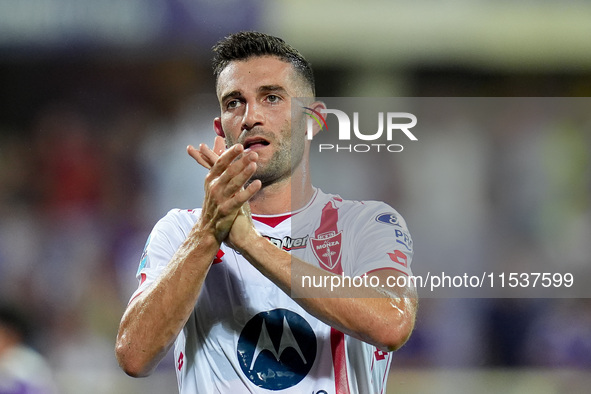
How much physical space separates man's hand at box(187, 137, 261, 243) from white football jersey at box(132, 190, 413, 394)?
1.05 ft

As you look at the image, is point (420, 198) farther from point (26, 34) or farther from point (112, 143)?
point (26, 34)

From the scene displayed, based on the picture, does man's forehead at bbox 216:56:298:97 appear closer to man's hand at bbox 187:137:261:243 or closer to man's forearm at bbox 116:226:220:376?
man's hand at bbox 187:137:261:243

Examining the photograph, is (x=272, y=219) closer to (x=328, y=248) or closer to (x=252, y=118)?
(x=328, y=248)

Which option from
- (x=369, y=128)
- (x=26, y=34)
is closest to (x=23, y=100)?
(x=26, y=34)

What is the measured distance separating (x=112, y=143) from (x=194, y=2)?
1285 millimetres

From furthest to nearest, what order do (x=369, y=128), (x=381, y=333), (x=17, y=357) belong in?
1. (x=17, y=357)
2. (x=369, y=128)
3. (x=381, y=333)

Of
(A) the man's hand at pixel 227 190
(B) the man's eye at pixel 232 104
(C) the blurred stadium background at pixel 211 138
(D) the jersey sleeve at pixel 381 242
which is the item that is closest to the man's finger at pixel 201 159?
(A) the man's hand at pixel 227 190

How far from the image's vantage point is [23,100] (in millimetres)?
4805

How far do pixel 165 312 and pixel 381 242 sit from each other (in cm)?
76

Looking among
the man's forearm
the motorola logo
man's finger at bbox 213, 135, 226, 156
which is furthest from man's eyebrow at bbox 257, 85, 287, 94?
the motorola logo

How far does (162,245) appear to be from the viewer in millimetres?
2096

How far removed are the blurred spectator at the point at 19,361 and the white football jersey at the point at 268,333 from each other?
8.03 ft

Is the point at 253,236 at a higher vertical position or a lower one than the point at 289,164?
→ lower

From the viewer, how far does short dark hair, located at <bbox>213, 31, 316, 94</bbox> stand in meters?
2.30
